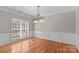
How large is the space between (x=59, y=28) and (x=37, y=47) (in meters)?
0.64

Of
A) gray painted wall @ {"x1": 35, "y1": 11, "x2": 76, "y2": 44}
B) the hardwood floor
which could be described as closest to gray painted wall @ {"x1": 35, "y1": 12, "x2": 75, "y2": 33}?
gray painted wall @ {"x1": 35, "y1": 11, "x2": 76, "y2": 44}

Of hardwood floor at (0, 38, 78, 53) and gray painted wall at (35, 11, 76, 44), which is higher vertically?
gray painted wall at (35, 11, 76, 44)

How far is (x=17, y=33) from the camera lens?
220 centimetres

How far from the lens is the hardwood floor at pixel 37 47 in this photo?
210 cm

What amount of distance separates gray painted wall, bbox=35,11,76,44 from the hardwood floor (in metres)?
0.11

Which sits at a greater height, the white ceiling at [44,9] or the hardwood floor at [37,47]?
the white ceiling at [44,9]

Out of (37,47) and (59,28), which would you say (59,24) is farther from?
(37,47)

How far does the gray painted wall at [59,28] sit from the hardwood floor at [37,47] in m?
0.11

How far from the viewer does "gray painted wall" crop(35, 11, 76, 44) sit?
2074 mm

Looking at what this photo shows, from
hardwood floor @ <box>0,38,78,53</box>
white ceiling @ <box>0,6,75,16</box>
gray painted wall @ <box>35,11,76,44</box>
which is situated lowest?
hardwood floor @ <box>0,38,78,53</box>

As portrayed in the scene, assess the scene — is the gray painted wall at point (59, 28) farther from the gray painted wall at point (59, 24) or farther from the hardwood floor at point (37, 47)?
the hardwood floor at point (37, 47)

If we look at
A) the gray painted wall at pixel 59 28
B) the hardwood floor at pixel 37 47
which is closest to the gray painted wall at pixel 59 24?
the gray painted wall at pixel 59 28

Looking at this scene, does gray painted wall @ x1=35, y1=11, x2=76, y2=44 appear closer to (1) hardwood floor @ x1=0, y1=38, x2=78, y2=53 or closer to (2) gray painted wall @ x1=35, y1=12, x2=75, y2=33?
(2) gray painted wall @ x1=35, y1=12, x2=75, y2=33
